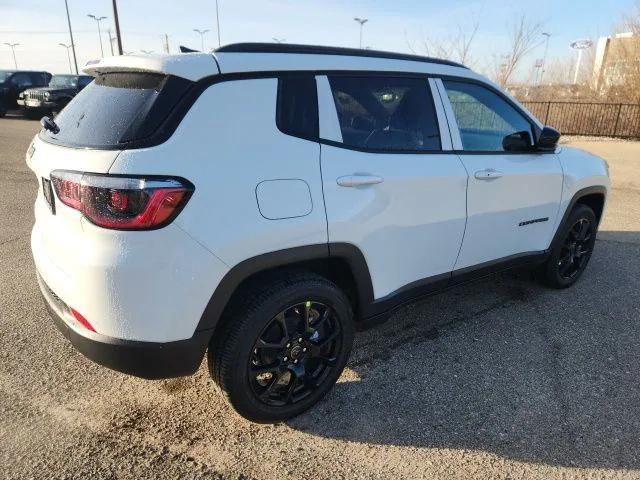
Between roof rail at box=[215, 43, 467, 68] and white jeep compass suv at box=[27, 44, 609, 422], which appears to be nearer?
white jeep compass suv at box=[27, 44, 609, 422]

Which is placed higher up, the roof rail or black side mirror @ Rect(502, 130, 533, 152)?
the roof rail

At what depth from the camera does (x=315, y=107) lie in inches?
95.9

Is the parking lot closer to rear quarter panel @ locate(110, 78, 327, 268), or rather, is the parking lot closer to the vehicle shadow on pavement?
the vehicle shadow on pavement

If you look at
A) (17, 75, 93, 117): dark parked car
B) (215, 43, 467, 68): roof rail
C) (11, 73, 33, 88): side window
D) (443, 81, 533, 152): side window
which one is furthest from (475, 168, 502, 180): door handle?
(11, 73, 33, 88): side window

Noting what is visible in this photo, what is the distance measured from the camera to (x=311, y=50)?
2547 millimetres

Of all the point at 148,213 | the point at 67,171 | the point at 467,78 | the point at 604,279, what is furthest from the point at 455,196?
the point at 604,279

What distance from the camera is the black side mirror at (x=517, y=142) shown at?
3410mm

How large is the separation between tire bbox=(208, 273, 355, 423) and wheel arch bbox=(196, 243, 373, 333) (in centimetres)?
6

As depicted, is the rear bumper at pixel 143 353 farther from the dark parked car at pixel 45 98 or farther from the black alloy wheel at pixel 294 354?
the dark parked car at pixel 45 98

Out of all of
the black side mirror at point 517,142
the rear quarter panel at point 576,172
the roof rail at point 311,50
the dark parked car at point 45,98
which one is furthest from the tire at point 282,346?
the dark parked car at point 45,98

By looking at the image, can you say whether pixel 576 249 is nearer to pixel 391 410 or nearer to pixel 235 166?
pixel 391 410

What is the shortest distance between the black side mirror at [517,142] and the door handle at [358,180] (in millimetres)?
1333

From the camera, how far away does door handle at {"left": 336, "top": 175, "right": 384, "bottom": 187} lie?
2422mm

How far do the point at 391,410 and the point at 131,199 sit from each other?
1.76 meters
